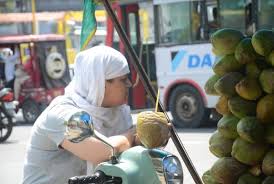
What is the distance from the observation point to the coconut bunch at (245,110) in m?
2.17

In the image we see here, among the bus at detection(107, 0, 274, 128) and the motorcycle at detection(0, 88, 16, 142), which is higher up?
Answer: the bus at detection(107, 0, 274, 128)

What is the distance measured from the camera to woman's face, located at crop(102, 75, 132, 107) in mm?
3135

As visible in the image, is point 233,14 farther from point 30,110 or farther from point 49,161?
point 49,161

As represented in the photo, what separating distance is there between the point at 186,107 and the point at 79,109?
9761mm

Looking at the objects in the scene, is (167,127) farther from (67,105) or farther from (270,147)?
(67,105)

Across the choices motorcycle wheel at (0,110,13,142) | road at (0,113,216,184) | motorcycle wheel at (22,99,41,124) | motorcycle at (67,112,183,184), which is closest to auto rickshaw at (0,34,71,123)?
motorcycle wheel at (22,99,41,124)

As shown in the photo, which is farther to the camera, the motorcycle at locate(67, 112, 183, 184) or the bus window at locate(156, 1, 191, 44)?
the bus window at locate(156, 1, 191, 44)

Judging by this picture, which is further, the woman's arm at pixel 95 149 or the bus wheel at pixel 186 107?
the bus wheel at pixel 186 107

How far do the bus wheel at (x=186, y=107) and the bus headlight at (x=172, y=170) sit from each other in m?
10.1

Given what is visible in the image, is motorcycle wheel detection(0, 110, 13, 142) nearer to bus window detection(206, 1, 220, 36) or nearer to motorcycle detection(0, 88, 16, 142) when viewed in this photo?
motorcycle detection(0, 88, 16, 142)

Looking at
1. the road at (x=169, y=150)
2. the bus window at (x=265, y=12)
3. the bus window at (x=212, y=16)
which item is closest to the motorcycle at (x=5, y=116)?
the road at (x=169, y=150)

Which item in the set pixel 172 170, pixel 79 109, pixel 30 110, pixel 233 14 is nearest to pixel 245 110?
pixel 172 170

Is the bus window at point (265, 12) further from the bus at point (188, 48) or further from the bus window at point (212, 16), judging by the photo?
the bus window at point (212, 16)

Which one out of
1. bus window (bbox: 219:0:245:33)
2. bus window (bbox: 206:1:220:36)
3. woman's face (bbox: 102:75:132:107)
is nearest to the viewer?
woman's face (bbox: 102:75:132:107)
